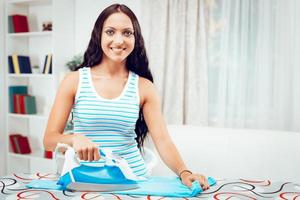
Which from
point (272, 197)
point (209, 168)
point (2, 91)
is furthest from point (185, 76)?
point (272, 197)

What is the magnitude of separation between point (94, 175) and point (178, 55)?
2.25 m

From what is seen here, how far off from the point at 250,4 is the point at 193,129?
118 cm

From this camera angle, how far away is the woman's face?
1.36 meters

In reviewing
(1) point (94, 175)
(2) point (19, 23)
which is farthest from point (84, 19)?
(1) point (94, 175)

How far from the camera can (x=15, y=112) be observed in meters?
3.93

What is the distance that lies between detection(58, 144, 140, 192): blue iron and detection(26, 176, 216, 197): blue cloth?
0.03m

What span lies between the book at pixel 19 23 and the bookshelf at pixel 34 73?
2.7 inches

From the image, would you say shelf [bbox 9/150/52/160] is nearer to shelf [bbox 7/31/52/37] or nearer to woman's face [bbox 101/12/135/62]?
shelf [bbox 7/31/52/37]

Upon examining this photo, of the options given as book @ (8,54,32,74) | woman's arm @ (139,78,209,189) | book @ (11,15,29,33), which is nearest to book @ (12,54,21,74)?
book @ (8,54,32,74)

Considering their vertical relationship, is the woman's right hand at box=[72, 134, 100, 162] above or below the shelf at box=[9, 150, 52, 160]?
above

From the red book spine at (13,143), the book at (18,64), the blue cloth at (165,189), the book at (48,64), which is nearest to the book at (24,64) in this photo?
the book at (18,64)

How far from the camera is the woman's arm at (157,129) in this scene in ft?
4.54

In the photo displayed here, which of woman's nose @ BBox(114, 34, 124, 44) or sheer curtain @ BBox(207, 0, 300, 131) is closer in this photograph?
woman's nose @ BBox(114, 34, 124, 44)

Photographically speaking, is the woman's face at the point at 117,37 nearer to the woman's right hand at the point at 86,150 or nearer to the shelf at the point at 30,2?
the woman's right hand at the point at 86,150
